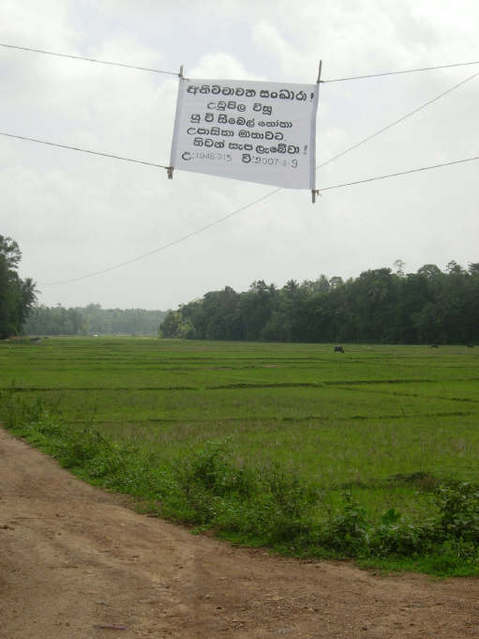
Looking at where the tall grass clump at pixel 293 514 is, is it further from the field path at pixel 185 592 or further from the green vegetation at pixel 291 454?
the field path at pixel 185 592

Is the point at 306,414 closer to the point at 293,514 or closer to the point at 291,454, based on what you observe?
the point at 291,454

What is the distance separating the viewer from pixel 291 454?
44.4 ft

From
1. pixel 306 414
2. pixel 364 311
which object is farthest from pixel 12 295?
pixel 306 414

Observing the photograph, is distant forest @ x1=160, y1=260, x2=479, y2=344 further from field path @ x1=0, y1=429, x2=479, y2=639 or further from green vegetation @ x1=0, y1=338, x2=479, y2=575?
field path @ x1=0, y1=429, x2=479, y2=639

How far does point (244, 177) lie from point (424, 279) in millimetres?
101443

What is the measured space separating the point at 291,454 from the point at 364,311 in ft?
318

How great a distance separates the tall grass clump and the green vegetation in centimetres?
2

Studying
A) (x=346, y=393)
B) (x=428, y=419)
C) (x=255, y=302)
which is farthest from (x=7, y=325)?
(x=428, y=419)

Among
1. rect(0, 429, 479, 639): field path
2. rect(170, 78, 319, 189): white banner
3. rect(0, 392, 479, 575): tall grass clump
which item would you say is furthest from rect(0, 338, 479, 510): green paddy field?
rect(170, 78, 319, 189): white banner

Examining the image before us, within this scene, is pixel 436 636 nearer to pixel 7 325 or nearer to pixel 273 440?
pixel 273 440

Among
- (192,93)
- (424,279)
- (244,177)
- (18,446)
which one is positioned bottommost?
(18,446)

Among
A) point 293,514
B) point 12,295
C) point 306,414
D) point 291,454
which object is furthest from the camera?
point 12,295

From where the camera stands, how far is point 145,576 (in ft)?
19.9

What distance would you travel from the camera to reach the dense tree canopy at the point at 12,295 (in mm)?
A: 90562
